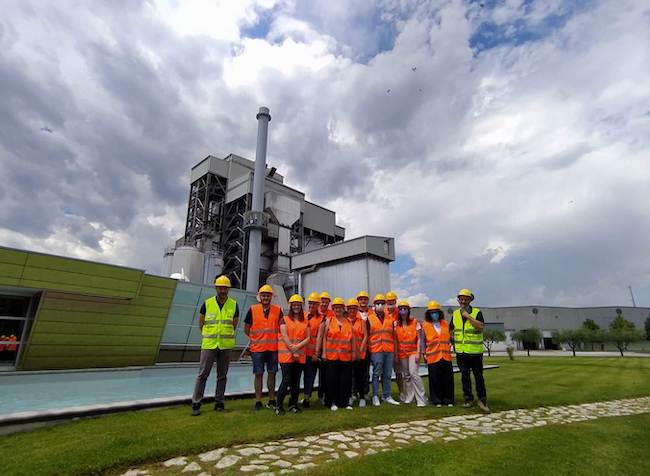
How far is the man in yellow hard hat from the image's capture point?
6.22m

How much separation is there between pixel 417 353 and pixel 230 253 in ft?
109

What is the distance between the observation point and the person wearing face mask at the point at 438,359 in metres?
6.89

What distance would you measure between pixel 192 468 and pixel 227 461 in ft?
1.08

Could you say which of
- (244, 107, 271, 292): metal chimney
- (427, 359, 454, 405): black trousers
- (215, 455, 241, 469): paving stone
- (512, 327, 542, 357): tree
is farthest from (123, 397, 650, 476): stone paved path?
Answer: (512, 327, 542, 357): tree

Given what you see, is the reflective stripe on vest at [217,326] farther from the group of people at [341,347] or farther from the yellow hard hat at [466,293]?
the yellow hard hat at [466,293]

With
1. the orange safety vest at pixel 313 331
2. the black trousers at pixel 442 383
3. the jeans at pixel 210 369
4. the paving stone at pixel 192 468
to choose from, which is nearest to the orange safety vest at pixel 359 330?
the orange safety vest at pixel 313 331

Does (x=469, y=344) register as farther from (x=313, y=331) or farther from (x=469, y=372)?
(x=313, y=331)

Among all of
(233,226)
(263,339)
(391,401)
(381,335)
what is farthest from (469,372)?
(233,226)

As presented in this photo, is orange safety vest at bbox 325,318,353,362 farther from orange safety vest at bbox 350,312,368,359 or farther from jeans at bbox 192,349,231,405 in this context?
jeans at bbox 192,349,231,405

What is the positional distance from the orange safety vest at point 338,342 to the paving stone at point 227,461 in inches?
112

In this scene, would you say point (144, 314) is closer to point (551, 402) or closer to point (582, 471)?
point (551, 402)

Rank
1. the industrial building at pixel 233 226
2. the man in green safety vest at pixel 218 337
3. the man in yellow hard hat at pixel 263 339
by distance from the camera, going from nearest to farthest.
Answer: the man in green safety vest at pixel 218 337, the man in yellow hard hat at pixel 263 339, the industrial building at pixel 233 226

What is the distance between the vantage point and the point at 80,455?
Result: 3.62 metres

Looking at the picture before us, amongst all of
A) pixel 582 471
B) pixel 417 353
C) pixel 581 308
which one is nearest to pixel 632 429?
pixel 582 471
